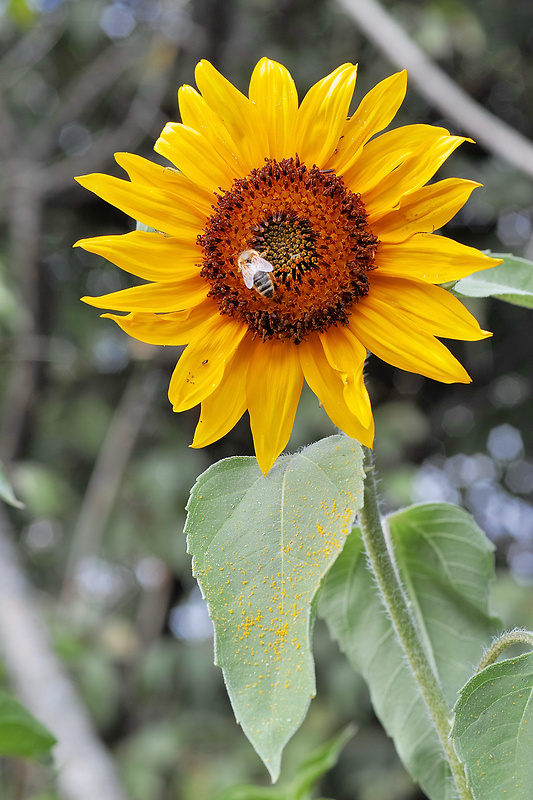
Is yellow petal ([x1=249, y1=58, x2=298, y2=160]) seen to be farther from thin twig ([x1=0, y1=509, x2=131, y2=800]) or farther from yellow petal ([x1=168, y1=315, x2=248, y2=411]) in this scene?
thin twig ([x1=0, y1=509, x2=131, y2=800])

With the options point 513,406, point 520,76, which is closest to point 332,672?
point 513,406

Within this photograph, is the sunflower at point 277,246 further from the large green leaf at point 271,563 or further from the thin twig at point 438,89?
the thin twig at point 438,89

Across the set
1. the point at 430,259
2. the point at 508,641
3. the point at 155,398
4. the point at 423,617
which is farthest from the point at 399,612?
the point at 155,398

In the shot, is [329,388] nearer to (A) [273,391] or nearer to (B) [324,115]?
(A) [273,391]

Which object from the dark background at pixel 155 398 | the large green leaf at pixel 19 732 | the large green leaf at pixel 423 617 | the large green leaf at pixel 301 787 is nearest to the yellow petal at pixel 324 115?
the large green leaf at pixel 423 617

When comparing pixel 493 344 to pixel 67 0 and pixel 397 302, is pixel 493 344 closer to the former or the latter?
pixel 67 0
